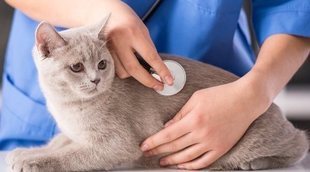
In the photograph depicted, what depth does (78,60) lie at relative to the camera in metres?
1.16

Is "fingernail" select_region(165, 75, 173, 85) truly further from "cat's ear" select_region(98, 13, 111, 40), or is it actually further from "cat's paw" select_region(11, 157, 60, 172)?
"cat's paw" select_region(11, 157, 60, 172)

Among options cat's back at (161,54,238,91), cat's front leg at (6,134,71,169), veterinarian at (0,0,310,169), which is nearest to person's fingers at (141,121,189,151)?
veterinarian at (0,0,310,169)

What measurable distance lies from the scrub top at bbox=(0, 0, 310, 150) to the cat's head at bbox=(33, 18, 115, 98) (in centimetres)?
26

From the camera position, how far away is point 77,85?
1170mm

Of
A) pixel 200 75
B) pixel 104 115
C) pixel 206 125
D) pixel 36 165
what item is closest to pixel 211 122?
pixel 206 125

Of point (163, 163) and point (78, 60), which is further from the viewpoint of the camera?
point (163, 163)

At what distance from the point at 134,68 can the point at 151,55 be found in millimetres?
46

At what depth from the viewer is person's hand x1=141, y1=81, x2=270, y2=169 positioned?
1.22 meters

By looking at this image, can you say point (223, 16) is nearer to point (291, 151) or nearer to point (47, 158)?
point (291, 151)

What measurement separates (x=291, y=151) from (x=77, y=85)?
508 millimetres

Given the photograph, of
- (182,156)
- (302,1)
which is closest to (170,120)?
(182,156)

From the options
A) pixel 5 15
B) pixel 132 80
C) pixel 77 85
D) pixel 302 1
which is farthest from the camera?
pixel 5 15

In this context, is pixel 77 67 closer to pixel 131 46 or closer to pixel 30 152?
pixel 131 46

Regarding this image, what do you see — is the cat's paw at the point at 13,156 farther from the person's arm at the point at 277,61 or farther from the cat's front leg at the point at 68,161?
the person's arm at the point at 277,61
